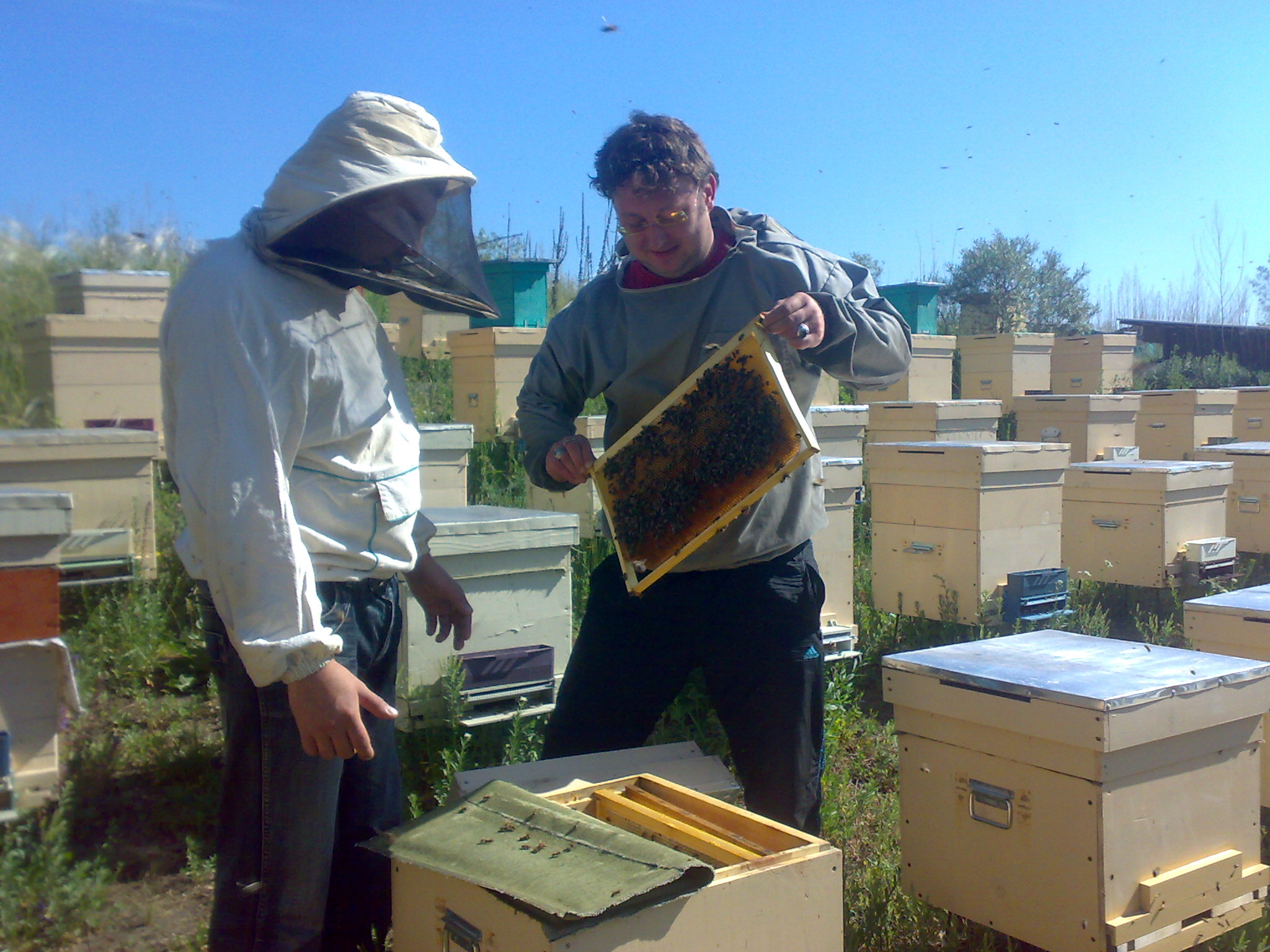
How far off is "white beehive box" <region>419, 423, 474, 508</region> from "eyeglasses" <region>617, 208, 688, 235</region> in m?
2.14

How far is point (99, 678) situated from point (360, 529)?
8.69 ft

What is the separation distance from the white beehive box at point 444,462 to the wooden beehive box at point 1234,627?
2723 millimetres

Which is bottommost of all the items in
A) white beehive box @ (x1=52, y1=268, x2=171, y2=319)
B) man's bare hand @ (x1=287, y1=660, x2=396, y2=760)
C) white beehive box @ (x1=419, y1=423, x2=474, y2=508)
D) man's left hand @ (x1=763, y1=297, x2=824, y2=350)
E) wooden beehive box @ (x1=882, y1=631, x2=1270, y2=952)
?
wooden beehive box @ (x1=882, y1=631, x2=1270, y2=952)

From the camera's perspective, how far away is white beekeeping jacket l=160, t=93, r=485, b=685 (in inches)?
57.8

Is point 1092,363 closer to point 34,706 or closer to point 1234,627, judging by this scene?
point 1234,627

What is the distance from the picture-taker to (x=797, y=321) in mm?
1976

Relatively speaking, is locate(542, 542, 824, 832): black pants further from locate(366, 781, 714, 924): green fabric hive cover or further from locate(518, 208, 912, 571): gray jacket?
locate(366, 781, 714, 924): green fabric hive cover

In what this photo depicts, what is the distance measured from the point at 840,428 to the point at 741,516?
140 inches

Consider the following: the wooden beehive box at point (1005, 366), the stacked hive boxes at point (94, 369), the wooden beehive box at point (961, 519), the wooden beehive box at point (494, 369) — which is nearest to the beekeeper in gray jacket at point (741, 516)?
the wooden beehive box at point (961, 519)

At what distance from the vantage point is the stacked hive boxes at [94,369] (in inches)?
189

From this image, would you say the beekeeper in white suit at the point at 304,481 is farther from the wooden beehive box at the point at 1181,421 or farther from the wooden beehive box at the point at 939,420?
the wooden beehive box at the point at 1181,421

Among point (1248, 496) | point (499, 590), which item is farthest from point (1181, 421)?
point (499, 590)

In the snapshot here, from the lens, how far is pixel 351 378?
1707mm

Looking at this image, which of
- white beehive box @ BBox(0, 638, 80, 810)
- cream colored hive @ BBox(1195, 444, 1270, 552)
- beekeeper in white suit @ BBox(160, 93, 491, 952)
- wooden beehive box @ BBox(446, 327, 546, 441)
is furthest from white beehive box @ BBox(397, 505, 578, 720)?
cream colored hive @ BBox(1195, 444, 1270, 552)
